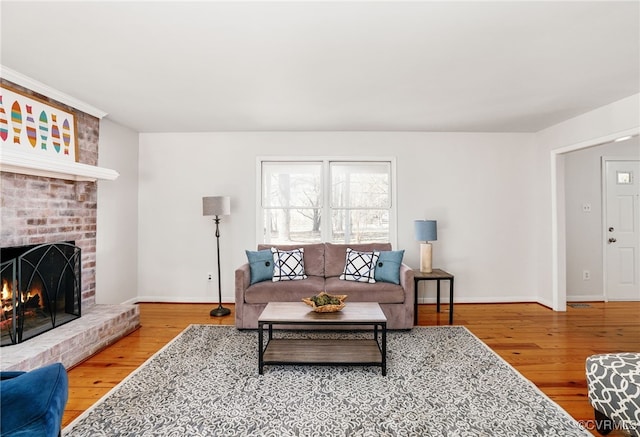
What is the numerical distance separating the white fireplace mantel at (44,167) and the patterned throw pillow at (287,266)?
202 cm

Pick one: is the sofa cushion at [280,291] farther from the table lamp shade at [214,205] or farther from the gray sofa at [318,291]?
the table lamp shade at [214,205]

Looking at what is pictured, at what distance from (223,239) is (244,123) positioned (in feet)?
5.49

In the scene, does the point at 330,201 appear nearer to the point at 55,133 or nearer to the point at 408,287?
the point at 408,287

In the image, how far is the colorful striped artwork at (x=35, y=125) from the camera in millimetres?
2721

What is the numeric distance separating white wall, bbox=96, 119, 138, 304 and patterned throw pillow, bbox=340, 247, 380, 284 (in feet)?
9.68

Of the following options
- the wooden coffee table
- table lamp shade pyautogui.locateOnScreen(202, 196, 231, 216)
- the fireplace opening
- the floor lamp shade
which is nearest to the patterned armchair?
the wooden coffee table

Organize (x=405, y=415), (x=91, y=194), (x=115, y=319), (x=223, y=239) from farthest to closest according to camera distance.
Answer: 1. (x=223, y=239)
2. (x=91, y=194)
3. (x=115, y=319)
4. (x=405, y=415)

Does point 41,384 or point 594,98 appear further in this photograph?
point 594,98

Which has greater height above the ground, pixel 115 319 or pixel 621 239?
pixel 621 239

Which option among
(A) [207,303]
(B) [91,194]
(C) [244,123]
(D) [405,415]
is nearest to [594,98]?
(D) [405,415]

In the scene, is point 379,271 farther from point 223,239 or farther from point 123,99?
point 123,99

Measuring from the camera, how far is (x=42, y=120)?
10.0 ft

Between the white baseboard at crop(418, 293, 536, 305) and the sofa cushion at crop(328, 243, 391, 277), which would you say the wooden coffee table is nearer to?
the sofa cushion at crop(328, 243, 391, 277)

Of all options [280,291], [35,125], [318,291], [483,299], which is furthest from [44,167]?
[483,299]
